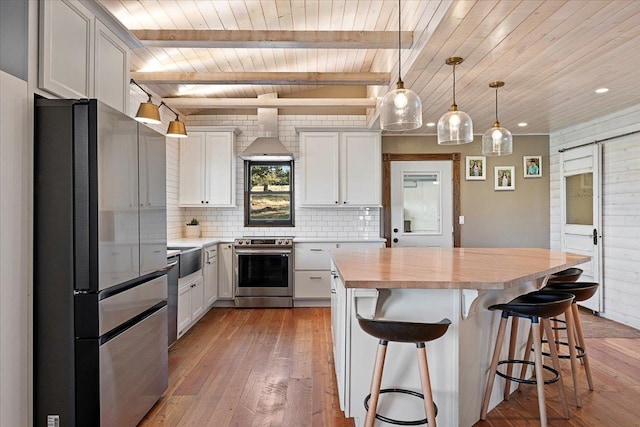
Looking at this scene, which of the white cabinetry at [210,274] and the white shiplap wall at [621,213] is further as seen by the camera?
the white cabinetry at [210,274]

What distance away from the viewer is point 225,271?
203 inches

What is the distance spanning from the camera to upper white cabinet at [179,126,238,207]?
17.5ft

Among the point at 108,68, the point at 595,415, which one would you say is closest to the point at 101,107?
the point at 108,68

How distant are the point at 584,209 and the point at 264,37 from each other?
4.41 meters

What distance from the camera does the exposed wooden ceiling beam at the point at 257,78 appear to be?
3.80 m

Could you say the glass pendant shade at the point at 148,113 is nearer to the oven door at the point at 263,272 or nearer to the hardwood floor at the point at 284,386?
the hardwood floor at the point at 284,386

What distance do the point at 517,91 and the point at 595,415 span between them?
267 centimetres

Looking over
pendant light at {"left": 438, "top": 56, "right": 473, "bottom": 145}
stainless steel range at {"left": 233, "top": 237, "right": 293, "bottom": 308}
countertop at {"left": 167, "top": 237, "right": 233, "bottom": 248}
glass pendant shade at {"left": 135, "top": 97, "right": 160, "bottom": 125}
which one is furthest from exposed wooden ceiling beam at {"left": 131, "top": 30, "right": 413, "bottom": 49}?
stainless steel range at {"left": 233, "top": 237, "right": 293, "bottom": 308}

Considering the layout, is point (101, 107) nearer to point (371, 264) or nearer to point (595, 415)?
point (371, 264)

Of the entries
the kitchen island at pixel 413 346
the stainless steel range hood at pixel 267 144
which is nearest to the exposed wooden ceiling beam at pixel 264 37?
the kitchen island at pixel 413 346

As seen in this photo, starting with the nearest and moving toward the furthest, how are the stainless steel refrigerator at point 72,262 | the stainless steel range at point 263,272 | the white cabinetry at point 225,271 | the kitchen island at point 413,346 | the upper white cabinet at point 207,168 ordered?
the stainless steel refrigerator at point 72,262, the kitchen island at point 413,346, the stainless steel range at point 263,272, the white cabinetry at point 225,271, the upper white cabinet at point 207,168

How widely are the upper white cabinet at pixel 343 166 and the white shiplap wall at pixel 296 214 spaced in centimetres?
37

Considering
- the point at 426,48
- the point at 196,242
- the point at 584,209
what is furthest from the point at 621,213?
the point at 196,242

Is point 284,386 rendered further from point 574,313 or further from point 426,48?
point 426,48
